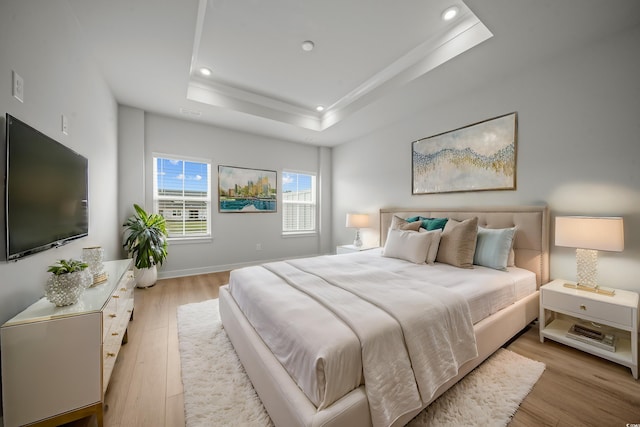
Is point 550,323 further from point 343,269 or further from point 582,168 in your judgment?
point 343,269

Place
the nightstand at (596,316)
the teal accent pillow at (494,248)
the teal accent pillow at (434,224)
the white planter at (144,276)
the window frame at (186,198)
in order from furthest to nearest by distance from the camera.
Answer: the window frame at (186,198) → the white planter at (144,276) → the teal accent pillow at (434,224) → the teal accent pillow at (494,248) → the nightstand at (596,316)

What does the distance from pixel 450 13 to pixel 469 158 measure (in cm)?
157

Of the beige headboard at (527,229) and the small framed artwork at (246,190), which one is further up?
the small framed artwork at (246,190)

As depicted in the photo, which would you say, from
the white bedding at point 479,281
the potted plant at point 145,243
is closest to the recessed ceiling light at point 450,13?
the white bedding at point 479,281

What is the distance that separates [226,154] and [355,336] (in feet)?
13.3

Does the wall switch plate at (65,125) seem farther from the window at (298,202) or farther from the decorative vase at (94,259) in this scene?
the window at (298,202)

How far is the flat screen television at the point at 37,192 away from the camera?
1.19 meters

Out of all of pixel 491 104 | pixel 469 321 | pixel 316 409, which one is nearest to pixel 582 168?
pixel 491 104

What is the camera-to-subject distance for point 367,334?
3.87 ft

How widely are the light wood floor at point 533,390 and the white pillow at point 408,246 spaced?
1.04 m

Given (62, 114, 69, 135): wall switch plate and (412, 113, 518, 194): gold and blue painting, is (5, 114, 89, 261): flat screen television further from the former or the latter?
(412, 113, 518, 194): gold and blue painting

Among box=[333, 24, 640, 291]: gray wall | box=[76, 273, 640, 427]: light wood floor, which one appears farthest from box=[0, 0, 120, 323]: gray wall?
box=[333, 24, 640, 291]: gray wall

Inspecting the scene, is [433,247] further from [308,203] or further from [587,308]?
[308,203]

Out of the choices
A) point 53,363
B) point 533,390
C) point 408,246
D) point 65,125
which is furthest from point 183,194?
point 533,390
